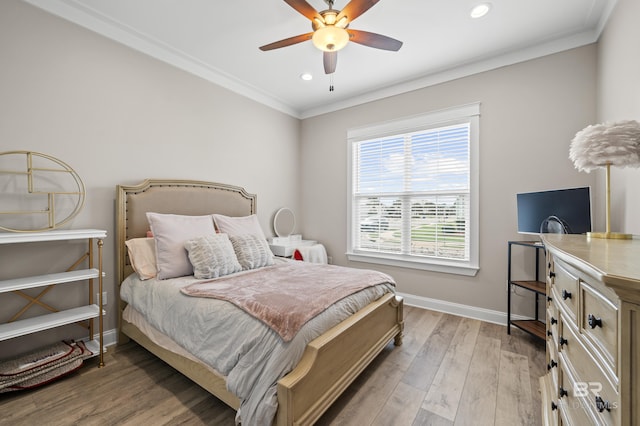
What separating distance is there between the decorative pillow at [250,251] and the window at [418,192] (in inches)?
62.2

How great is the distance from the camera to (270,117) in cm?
400

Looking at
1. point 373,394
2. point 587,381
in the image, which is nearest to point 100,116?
point 373,394

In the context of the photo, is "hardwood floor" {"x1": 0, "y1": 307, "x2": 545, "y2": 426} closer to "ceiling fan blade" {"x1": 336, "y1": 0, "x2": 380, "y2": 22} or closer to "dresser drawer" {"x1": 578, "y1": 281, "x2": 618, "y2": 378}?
"dresser drawer" {"x1": 578, "y1": 281, "x2": 618, "y2": 378}

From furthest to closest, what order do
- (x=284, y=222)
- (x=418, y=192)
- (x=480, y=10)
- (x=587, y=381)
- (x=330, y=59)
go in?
(x=284, y=222) < (x=418, y=192) < (x=330, y=59) < (x=480, y=10) < (x=587, y=381)

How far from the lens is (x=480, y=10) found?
2205 mm

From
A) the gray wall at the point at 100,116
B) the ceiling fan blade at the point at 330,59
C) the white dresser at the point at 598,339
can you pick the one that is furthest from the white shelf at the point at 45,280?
the white dresser at the point at 598,339

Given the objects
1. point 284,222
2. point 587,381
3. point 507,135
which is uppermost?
point 507,135

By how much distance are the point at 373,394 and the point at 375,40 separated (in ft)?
8.35

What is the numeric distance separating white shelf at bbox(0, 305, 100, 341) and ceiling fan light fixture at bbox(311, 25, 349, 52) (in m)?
2.67

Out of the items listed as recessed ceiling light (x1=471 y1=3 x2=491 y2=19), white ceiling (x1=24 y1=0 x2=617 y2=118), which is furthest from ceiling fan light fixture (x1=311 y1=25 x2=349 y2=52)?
recessed ceiling light (x1=471 y1=3 x2=491 y2=19)

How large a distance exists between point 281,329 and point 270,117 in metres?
3.31

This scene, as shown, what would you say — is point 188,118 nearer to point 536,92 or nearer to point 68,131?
point 68,131

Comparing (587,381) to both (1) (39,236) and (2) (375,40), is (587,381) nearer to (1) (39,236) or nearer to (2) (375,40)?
(2) (375,40)

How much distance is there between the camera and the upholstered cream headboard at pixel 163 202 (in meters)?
2.46
